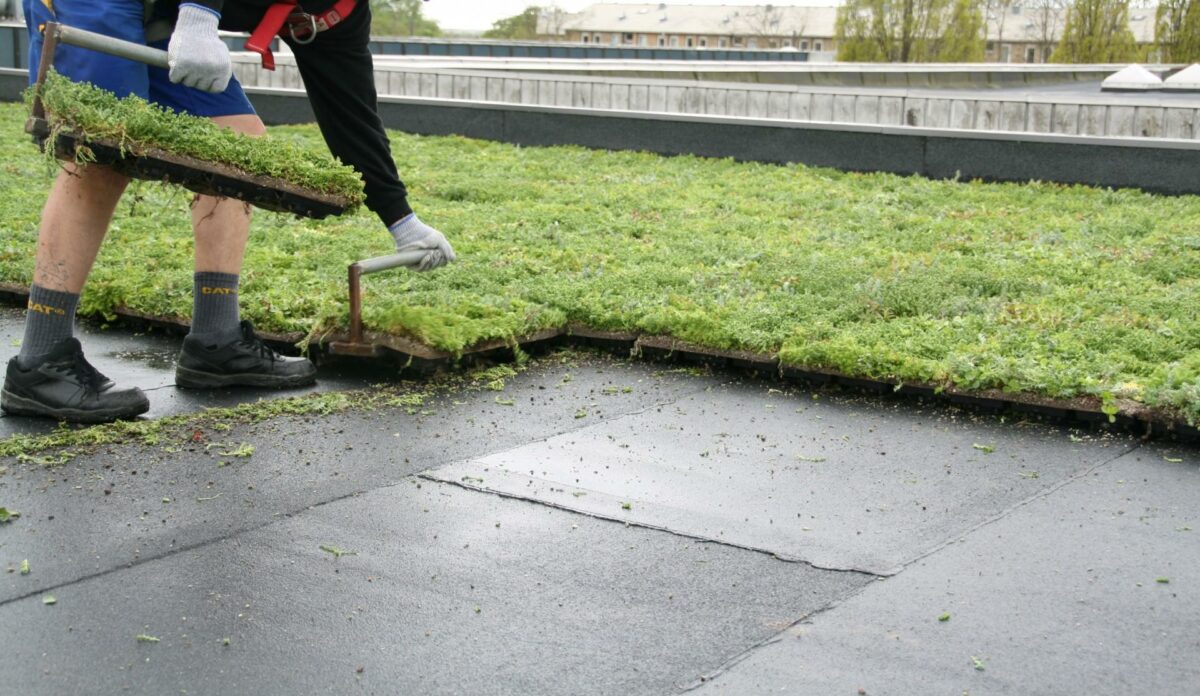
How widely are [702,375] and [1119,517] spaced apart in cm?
178

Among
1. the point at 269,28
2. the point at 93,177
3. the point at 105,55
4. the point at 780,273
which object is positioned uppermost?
the point at 269,28

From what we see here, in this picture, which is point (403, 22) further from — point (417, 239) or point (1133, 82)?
point (417, 239)

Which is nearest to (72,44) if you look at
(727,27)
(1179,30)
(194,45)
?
(194,45)

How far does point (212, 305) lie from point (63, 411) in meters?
0.73

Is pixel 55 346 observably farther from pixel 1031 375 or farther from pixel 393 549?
pixel 1031 375

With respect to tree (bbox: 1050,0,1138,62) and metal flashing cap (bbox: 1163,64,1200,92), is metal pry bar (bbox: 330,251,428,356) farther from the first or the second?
tree (bbox: 1050,0,1138,62)

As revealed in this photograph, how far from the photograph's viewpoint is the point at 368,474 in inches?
152

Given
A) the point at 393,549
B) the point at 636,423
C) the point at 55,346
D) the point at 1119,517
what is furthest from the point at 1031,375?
the point at 55,346

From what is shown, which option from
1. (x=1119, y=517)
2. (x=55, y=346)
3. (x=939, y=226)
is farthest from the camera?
(x=939, y=226)

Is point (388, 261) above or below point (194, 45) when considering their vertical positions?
below

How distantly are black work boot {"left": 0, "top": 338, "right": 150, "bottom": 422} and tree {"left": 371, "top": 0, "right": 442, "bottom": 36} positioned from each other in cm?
7019

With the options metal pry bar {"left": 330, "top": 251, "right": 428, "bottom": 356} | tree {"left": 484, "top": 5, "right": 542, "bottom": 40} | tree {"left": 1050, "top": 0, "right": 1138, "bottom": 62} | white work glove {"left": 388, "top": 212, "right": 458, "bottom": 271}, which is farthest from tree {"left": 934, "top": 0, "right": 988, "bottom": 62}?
tree {"left": 484, "top": 5, "right": 542, "bottom": 40}

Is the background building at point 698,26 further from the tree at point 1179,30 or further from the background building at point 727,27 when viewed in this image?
the tree at point 1179,30

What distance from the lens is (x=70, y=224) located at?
14.2ft
